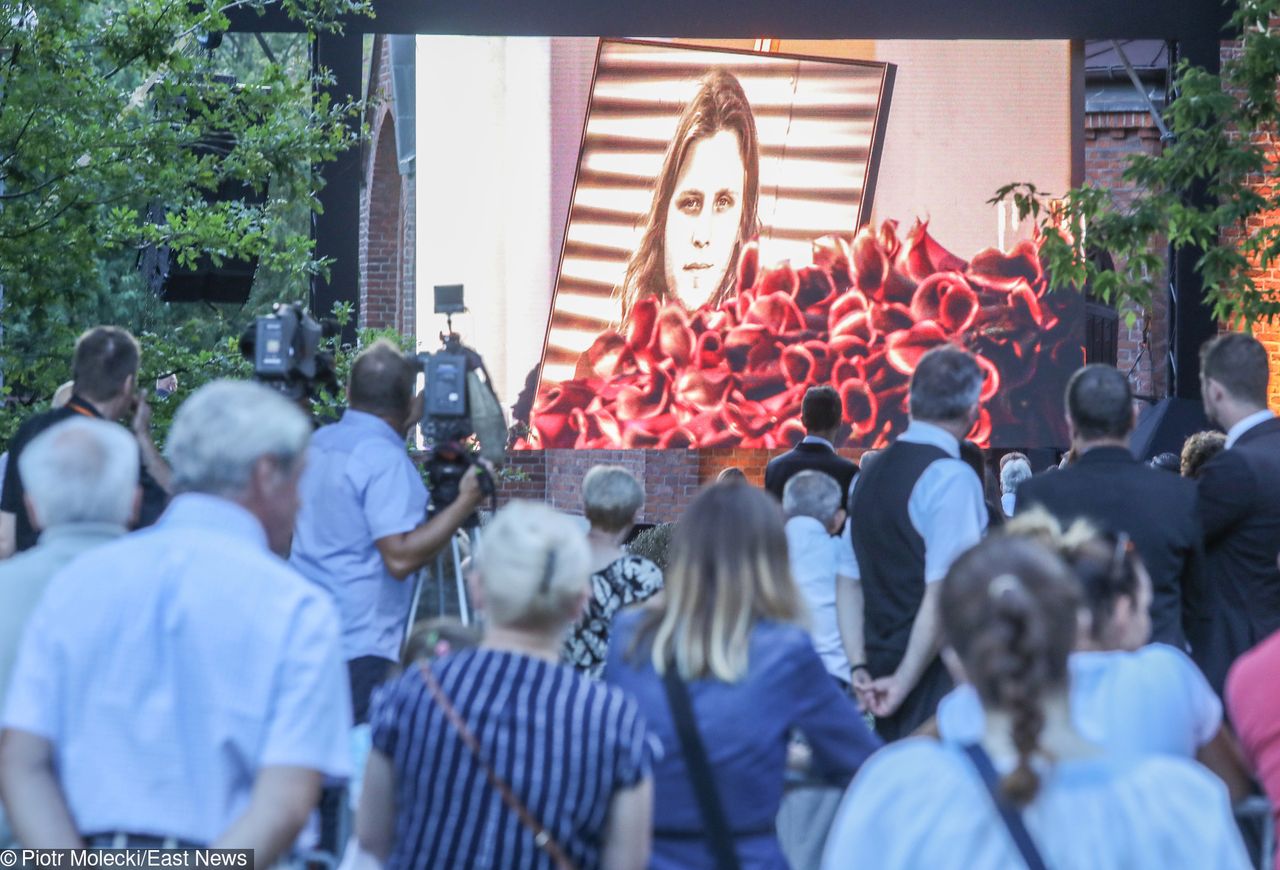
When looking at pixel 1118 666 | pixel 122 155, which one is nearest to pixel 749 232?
pixel 122 155

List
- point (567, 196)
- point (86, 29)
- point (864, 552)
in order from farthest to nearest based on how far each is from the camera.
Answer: point (567, 196) → point (86, 29) → point (864, 552)

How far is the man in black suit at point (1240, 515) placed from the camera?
4453mm

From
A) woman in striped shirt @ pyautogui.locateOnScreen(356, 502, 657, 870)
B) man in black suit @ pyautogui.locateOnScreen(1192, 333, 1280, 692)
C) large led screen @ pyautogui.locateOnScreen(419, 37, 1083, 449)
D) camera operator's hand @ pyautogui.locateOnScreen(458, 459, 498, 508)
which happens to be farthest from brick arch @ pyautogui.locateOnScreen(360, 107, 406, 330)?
woman in striped shirt @ pyautogui.locateOnScreen(356, 502, 657, 870)

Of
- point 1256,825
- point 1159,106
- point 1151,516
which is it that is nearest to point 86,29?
point 1151,516

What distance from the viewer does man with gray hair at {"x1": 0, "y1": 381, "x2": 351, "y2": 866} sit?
7.74 ft

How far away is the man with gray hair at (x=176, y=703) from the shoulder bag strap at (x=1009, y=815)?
3.28 ft

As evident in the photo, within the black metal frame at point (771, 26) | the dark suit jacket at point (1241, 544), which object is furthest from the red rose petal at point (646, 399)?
the dark suit jacket at point (1241, 544)

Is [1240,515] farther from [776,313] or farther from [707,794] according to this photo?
[776,313]

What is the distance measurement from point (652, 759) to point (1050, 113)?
8.83 meters

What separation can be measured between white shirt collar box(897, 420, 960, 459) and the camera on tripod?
114 centimetres

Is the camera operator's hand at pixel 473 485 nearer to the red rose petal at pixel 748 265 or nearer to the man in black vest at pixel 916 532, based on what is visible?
the man in black vest at pixel 916 532

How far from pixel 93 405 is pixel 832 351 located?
6.87 meters

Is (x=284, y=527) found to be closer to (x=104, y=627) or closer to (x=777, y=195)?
(x=104, y=627)

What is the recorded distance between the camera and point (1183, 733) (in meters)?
2.66
